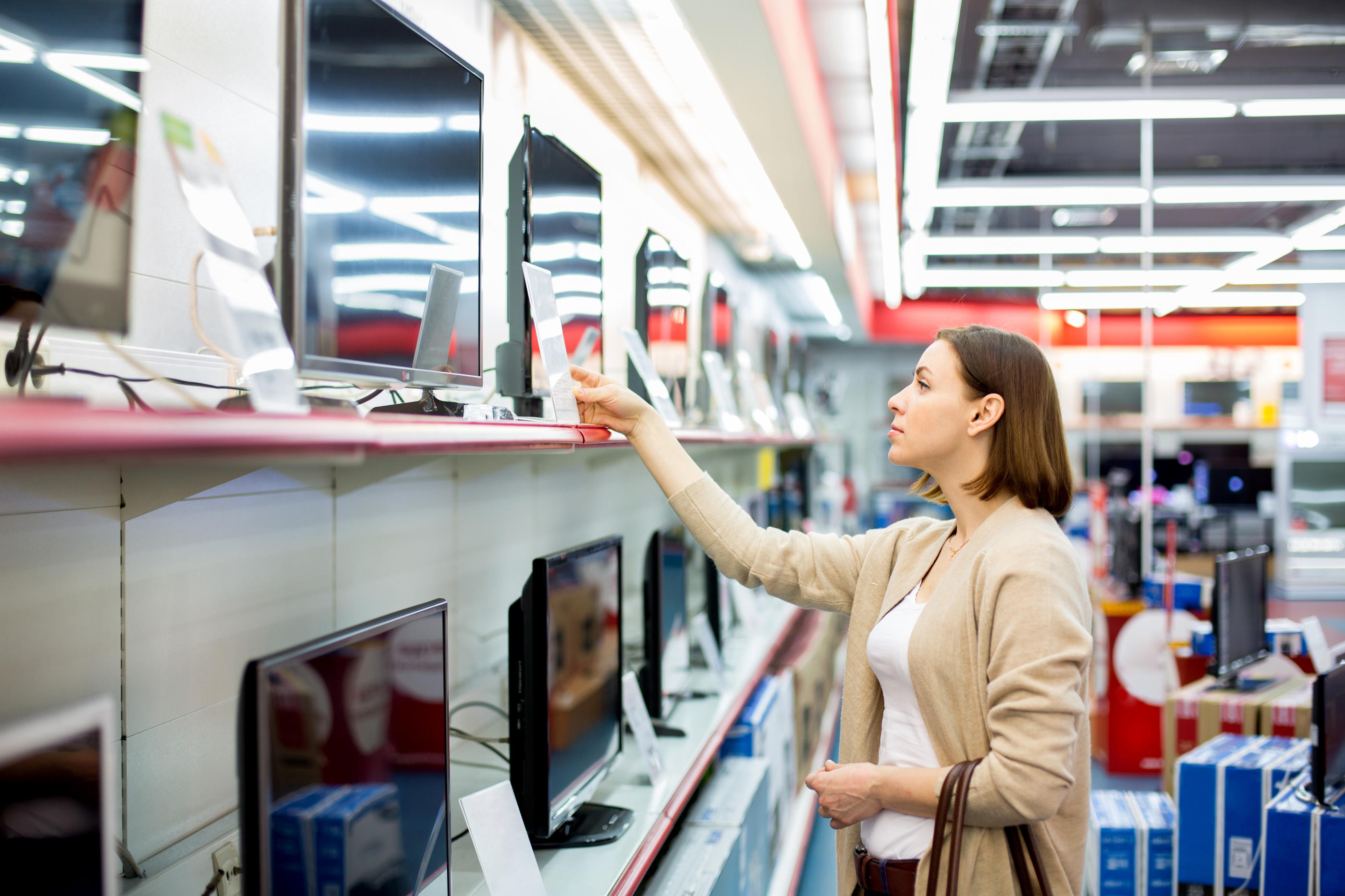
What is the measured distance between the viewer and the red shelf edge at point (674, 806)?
1591 millimetres

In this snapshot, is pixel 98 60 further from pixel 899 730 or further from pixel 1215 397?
pixel 1215 397

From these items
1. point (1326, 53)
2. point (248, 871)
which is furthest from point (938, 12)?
point (1326, 53)

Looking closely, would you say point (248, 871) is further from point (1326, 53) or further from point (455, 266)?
point (1326, 53)

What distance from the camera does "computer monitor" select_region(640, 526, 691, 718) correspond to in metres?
2.43

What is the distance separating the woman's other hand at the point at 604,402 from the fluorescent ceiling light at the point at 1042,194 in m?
A: 3.83

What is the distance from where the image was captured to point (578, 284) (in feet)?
6.03

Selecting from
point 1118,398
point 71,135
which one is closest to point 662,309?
point 71,135

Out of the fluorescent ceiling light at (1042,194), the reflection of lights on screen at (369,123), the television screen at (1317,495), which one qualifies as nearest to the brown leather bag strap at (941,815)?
the reflection of lights on screen at (369,123)

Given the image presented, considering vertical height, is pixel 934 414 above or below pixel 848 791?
above

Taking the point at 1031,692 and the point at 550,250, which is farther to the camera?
the point at 550,250

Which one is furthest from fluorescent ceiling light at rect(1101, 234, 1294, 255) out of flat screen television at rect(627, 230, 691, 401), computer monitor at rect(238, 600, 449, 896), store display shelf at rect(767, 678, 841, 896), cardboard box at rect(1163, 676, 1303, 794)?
computer monitor at rect(238, 600, 449, 896)

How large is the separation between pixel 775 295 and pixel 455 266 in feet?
25.7

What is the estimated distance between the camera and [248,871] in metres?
0.84

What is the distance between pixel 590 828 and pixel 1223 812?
2374mm
